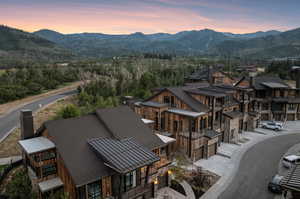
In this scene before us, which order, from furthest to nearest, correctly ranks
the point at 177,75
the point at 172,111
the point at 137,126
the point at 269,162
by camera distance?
the point at 177,75
the point at 172,111
the point at 269,162
the point at 137,126

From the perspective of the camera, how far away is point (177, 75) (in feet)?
201

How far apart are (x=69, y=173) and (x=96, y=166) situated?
4.98ft

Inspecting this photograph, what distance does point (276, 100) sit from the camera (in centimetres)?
3984

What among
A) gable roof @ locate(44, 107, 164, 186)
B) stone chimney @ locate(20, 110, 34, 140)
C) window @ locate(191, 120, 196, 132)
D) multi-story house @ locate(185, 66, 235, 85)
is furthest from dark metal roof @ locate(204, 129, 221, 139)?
multi-story house @ locate(185, 66, 235, 85)

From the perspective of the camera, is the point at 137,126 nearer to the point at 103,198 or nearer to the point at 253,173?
the point at 103,198

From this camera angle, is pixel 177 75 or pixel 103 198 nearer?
pixel 103 198

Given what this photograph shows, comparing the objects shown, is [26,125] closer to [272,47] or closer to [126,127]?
[126,127]

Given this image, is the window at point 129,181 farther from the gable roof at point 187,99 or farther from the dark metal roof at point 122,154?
the gable roof at point 187,99

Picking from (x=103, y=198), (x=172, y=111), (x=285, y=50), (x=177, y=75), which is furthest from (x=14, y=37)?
(x=285, y=50)

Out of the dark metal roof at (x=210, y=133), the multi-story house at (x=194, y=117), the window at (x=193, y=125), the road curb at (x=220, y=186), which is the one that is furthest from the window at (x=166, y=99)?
the road curb at (x=220, y=186)

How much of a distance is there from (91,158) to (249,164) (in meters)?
17.9

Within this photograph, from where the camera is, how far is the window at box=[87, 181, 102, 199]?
1212cm

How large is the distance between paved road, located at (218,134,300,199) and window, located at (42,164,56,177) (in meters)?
13.0

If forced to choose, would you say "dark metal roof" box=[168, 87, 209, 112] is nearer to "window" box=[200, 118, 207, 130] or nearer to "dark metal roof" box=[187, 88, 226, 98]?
"dark metal roof" box=[187, 88, 226, 98]
